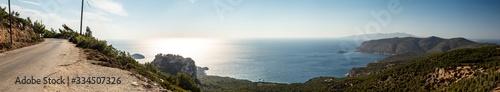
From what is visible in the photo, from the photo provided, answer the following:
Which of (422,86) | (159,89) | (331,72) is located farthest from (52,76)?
(331,72)

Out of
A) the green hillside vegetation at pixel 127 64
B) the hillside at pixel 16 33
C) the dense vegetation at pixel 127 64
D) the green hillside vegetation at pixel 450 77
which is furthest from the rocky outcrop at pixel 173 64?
the green hillside vegetation at pixel 450 77

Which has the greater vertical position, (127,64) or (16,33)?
(16,33)

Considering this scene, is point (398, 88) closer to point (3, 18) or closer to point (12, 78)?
point (12, 78)

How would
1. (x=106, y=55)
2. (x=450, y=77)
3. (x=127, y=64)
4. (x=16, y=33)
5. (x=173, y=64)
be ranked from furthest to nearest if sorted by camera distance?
(x=173, y=64), (x=450, y=77), (x=16, y=33), (x=106, y=55), (x=127, y=64)

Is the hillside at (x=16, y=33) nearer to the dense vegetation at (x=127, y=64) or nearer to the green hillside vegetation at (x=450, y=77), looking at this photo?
the dense vegetation at (x=127, y=64)

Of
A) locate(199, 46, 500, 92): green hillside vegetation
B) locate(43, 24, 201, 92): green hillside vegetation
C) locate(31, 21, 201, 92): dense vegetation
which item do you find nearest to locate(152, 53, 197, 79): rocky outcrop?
locate(31, 21, 201, 92): dense vegetation

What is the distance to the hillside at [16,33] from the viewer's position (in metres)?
23.5

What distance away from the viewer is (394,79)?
46656 millimetres

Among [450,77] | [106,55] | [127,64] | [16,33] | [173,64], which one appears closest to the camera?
[127,64]

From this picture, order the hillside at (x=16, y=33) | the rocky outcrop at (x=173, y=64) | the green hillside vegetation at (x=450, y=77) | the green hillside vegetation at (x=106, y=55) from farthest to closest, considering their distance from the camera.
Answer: the rocky outcrop at (x=173, y=64) → the green hillside vegetation at (x=450, y=77) → the hillside at (x=16, y=33) → the green hillside vegetation at (x=106, y=55)

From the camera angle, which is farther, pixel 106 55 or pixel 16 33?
pixel 16 33

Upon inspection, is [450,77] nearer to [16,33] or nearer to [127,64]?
[127,64]

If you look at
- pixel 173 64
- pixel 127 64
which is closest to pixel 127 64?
pixel 127 64

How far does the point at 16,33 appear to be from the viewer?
28.2m
